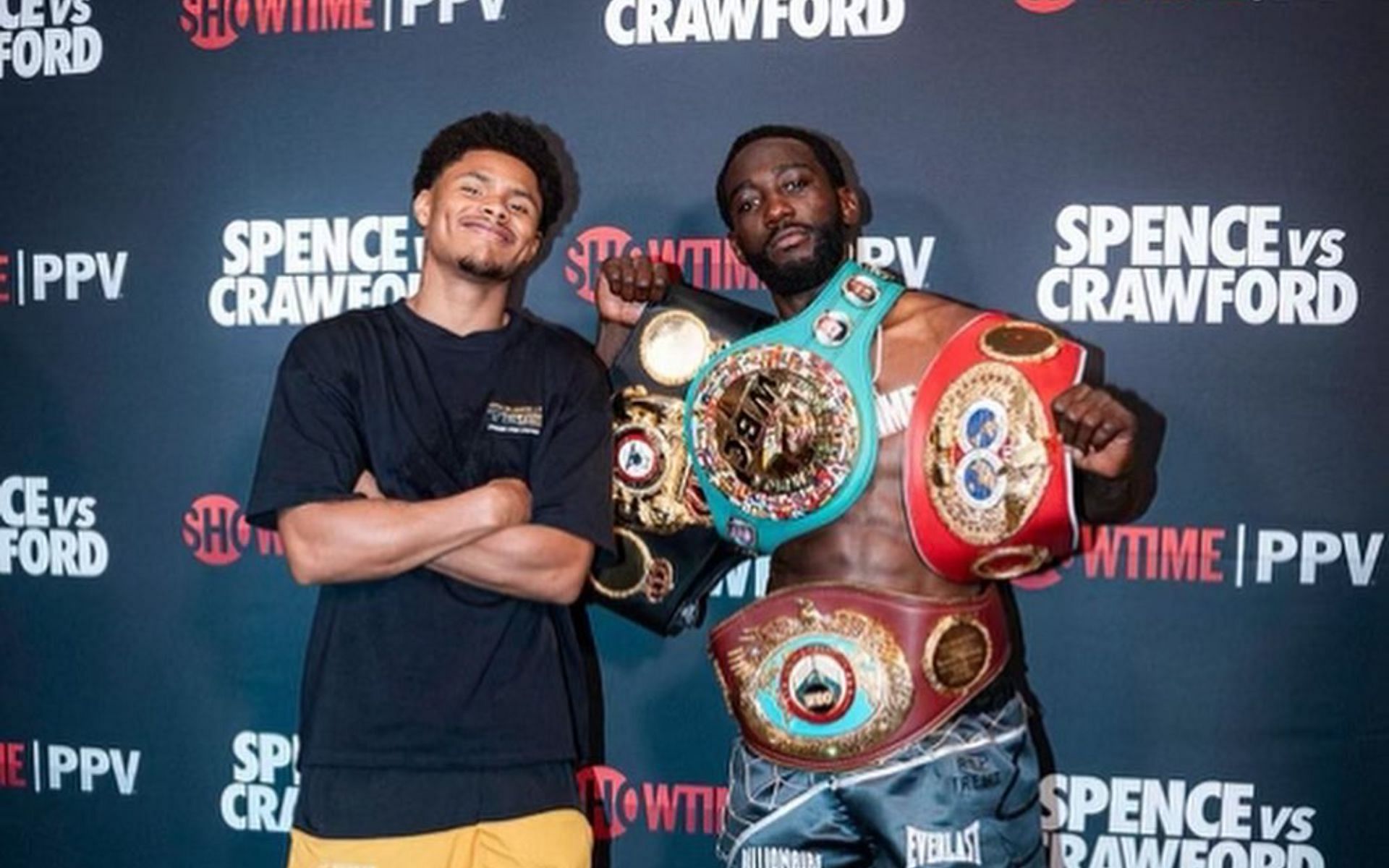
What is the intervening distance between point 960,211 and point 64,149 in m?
1.82

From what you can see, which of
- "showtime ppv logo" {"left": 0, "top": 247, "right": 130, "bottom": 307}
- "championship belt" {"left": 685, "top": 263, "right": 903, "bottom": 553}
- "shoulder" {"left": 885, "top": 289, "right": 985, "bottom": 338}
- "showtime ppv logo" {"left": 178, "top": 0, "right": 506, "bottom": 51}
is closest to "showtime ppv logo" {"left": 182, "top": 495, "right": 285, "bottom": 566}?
"showtime ppv logo" {"left": 0, "top": 247, "right": 130, "bottom": 307}

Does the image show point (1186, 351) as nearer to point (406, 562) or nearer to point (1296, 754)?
point (1296, 754)

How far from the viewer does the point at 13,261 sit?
2.49 meters

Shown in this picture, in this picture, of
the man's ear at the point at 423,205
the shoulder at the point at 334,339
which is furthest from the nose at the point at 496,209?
the shoulder at the point at 334,339

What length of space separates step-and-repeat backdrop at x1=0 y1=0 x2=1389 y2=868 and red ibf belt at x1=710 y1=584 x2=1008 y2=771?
0.49 metres

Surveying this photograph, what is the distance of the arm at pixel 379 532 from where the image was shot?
64.4 inches

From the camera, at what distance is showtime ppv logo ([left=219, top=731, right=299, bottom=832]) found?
2.42 metres

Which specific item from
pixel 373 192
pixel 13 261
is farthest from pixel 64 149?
pixel 373 192

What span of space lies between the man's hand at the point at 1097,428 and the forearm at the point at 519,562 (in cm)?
71

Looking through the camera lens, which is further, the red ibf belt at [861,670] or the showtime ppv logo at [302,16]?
the showtime ppv logo at [302,16]

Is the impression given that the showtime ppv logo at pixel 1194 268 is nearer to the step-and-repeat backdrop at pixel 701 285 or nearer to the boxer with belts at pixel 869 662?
the step-and-repeat backdrop at pixel 701 285

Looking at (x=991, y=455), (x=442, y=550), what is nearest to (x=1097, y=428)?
(x=991, y=455)

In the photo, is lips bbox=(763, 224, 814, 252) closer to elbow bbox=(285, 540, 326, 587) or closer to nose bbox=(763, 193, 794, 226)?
nose bbox=(763, 193, 794, 226)

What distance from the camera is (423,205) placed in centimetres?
189
